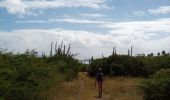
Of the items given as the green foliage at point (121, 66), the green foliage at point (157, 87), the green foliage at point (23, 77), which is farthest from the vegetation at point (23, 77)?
the green foliage at point (121, 66)

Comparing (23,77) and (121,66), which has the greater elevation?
(121,66)

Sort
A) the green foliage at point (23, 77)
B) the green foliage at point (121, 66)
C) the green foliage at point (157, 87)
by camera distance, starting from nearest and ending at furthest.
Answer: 1. the green foliage at point (23, 77)
2. the green foliage at point (157, 87)
3. the green foliage at point (121, 66)

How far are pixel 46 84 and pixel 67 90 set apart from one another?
9.32 m

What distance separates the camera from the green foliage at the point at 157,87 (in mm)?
22375

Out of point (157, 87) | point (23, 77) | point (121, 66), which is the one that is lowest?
point (157, 87)

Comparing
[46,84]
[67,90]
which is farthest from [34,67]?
[67,90]

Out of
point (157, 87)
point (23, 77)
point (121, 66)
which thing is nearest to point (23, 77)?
point (23, 77)

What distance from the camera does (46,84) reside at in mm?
23781

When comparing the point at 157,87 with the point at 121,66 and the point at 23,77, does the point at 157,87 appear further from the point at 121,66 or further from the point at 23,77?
the point at 121,66

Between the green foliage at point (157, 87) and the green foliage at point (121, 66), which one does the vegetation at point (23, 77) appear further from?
the green foliage at point (121, 66)

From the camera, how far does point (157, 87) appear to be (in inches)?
888

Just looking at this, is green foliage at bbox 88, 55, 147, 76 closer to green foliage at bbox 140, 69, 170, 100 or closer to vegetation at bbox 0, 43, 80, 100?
vegetation at bbox 0, 43, 80, 100

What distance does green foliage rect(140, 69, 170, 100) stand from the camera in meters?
22.4

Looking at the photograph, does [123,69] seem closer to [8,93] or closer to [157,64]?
[157,64]
